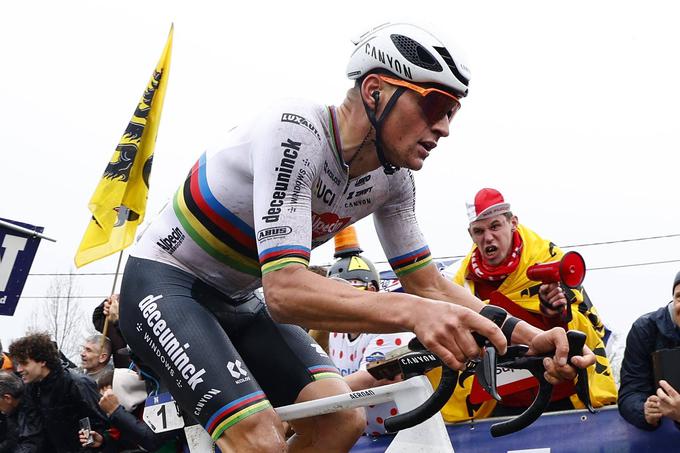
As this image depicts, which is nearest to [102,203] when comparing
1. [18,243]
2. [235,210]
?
[18,243]

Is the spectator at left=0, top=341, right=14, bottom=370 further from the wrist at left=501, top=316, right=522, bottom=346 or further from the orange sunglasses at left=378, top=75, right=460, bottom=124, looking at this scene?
the wrist at left=501, top=316, right=522, bottom=346

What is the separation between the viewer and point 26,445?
8125 millimetres

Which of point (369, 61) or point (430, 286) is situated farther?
point (430, 286)

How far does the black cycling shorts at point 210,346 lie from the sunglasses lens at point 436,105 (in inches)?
46.3

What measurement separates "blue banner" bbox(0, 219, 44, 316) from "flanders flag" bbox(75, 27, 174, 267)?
804 millimetres

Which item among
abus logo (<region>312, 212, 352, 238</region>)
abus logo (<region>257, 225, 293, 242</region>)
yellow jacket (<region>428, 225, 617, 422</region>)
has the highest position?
abus logo (<region>312, 212, 352, 238</region>)

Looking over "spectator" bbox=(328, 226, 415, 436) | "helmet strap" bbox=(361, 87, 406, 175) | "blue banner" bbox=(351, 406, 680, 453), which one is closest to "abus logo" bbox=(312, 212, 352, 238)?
"helmet strap" bbox=(361, 87, 406, 175)

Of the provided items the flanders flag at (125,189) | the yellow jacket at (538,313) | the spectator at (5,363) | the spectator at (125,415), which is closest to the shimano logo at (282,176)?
the yellow jacket at (538,313)

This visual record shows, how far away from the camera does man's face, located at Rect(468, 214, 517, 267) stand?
6418 mm

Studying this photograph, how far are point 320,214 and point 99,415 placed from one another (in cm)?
482

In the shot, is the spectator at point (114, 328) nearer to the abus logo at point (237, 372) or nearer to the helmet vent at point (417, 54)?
the abus logo at point (237, 372)

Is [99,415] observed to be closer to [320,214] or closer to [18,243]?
[18,243]

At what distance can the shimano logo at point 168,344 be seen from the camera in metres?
3.50

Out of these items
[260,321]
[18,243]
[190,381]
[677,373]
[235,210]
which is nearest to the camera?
[190,381]
